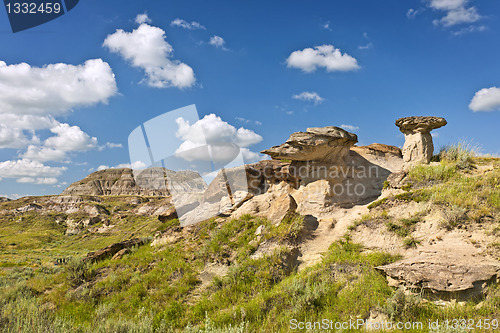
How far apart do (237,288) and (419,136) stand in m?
12.3

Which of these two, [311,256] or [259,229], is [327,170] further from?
[311,256]

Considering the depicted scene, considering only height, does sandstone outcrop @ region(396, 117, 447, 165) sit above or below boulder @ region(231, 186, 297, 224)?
above

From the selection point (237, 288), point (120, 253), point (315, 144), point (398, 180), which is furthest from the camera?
point (120, 253)

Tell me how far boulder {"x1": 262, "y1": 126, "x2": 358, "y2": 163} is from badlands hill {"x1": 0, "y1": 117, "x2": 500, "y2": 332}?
6cm

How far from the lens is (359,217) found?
38.5 ft

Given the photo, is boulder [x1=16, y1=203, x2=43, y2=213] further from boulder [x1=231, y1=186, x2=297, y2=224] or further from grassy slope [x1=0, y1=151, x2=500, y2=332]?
Result: boulder [x1=231, y1=186, x2=297, y2=224]

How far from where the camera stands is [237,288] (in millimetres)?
8820

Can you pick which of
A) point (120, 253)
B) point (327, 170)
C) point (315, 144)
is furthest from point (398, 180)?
point (120, 253)

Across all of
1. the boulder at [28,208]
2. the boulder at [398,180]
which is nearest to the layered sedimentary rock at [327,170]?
the boulder at [398,180]

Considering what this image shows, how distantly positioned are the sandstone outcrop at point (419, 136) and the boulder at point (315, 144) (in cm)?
316

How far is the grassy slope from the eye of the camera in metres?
6.48

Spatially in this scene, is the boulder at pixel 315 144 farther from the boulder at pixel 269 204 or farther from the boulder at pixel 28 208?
the boulder at pixel 28 208

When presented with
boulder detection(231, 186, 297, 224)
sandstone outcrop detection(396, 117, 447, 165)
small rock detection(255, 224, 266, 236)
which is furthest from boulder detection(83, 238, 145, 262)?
sandstone outcrop detection(396, 117, 447, 165)

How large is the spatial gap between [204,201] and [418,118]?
49.4 ft
